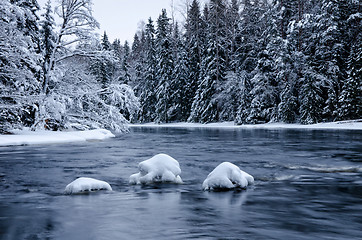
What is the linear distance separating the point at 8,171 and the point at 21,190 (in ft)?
9.25

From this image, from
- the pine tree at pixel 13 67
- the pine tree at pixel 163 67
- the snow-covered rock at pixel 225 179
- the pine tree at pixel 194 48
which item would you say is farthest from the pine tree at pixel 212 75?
the snow-covered rock at pixel 225 179

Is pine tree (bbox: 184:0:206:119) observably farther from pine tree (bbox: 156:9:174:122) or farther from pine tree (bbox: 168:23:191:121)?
pine tree (bbox: 156:9:174:122)

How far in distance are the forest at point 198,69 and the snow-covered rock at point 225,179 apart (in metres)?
13.1

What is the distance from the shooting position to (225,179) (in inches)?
316

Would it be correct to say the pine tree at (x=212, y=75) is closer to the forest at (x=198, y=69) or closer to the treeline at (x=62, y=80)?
the forest at (x=198, y=69)

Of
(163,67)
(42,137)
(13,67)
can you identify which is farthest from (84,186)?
(163,67)

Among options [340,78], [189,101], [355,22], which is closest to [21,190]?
[340,78]

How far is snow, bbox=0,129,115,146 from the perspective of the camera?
18.0 meters

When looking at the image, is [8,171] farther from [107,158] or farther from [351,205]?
[351,205]

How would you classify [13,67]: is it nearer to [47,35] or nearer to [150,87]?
[47,35]

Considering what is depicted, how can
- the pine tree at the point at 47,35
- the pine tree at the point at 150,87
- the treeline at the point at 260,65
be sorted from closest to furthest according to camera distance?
the pine tree at the point at 47,35 → the treeline at the point at 260,65 → the pine tree at the point at 150,87

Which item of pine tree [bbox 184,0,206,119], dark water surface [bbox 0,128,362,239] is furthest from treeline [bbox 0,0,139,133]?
pine tree [bbox 184,0,206,119]

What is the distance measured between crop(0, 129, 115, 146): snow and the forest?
2.97 feet

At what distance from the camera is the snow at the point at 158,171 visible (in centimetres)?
889
